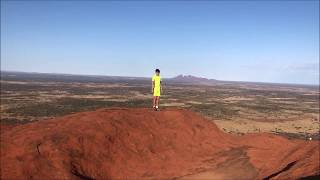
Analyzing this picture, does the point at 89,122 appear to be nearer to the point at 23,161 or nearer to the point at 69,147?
the point at 69,147

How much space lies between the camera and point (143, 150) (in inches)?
657

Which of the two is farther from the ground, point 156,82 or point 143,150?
point 156,82

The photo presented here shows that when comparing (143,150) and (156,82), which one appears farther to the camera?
(156,82)

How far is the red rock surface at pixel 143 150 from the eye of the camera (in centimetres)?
1284

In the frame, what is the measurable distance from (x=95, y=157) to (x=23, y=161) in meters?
2.86

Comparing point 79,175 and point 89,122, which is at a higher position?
point 89,122

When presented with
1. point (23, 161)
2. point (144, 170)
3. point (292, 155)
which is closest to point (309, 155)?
point (292, 155)

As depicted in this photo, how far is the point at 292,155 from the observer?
55.1 feet

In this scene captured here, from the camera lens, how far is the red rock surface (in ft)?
42.1

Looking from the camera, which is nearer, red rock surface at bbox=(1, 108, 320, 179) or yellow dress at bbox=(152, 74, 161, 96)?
red rock surface at bbox=(1, 108, 320, 179)

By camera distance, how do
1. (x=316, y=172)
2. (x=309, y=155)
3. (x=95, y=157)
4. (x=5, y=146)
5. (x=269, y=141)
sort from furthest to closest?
(x=269, y=141) → (x=309, y=155) → (x=95, y=157) → (x=5, y=146) → (x=316, y=172)

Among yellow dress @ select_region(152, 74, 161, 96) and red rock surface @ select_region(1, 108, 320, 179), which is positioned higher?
yellow dress @ select_region(152, 74, 161, 96)

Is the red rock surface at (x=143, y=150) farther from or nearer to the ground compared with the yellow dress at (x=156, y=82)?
nearer to the ground

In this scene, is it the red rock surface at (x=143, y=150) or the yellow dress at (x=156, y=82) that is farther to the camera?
the yellow dress at (x=156, y=82)
